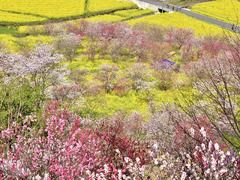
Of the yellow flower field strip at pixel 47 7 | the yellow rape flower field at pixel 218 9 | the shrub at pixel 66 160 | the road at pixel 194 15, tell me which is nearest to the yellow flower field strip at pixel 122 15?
the yellow flower field strip at pixel 47 7

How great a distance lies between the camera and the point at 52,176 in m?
8.52

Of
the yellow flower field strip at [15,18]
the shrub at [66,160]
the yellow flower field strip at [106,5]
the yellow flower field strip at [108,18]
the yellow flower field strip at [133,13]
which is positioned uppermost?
the yellow flower field strip at [106,5]

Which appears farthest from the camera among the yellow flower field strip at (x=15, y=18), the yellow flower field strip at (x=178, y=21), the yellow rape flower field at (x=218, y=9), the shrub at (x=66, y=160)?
the yellow rape flower field at (x=218, y=9)

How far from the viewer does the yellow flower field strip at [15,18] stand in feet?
156

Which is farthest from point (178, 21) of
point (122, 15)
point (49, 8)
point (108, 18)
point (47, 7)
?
point (47, 7)

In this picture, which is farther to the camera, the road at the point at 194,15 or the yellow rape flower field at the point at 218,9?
the yellow rape flower field at the point at 218,9

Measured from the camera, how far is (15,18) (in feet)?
161

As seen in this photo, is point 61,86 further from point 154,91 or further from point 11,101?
point 154,91

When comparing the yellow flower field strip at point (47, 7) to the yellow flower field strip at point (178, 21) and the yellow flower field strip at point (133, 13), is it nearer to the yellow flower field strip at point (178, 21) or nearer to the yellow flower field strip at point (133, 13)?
the yellow flower field strip at point (133, 13)

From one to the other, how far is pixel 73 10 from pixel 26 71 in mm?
42877

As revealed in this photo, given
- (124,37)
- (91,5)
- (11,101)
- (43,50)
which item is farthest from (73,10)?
(11,101)

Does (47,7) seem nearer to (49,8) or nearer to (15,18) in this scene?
(49,8)

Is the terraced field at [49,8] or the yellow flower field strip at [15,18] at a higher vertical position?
the terraced field at [49,8]

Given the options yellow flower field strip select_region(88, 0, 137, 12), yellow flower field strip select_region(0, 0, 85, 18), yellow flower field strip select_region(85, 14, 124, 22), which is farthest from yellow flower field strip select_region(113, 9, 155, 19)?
yellow flower field strip select_region(0, 0, 85, 18)
